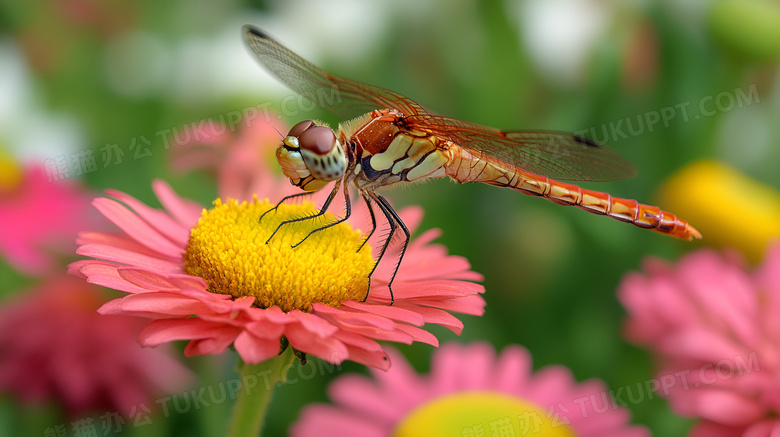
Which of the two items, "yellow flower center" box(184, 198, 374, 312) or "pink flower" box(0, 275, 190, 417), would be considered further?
"pink flower" box(0, 275, 190, 417)

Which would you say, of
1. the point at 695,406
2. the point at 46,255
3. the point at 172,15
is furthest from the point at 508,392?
the point at 172,15

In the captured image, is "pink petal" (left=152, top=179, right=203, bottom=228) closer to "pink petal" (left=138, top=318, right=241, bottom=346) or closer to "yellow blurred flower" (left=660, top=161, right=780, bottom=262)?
"pink petal" (left=138, top=318, right=241, bottom=346)

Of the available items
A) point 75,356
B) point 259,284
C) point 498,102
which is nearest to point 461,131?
point 259,284

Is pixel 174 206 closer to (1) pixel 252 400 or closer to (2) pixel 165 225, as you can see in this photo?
(2) pixel 165 225

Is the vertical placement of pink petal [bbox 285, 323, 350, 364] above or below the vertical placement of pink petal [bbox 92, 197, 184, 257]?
below

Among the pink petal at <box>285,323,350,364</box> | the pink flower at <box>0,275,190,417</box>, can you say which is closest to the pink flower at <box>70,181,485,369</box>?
the pink petal at <box>285,323,350,364</box>

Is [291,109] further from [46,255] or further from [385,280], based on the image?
[385,280]
